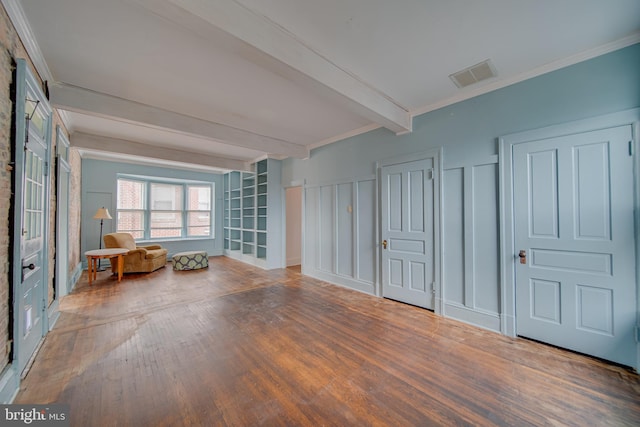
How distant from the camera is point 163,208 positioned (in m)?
7.77

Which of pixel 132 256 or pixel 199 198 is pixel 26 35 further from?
pixel 199 198

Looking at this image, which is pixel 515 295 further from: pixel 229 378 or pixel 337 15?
pixel 337 15

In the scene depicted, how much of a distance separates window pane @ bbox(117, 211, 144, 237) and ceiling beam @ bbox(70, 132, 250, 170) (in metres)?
2.59

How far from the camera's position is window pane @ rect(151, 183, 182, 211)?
7.59 meters

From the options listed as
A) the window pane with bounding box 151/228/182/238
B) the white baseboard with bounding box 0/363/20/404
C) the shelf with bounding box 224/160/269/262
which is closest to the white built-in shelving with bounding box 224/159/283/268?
the shelf with bounding box 224/160/269/262

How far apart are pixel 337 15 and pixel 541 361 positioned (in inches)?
142

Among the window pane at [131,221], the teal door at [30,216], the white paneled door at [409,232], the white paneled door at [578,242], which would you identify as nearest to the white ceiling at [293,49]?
the teal door at [30,216]

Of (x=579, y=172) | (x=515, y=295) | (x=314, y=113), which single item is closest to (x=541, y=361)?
(x=515, y=295)

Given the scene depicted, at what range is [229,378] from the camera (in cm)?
207

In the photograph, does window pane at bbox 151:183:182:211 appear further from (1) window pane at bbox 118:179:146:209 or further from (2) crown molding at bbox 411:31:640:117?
(2) crown molding at bbox 411:31:640:117

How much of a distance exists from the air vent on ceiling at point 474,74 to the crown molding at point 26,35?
394 centimetres

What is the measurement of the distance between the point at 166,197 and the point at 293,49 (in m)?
7.35

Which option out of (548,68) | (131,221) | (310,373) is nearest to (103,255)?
(131,221)

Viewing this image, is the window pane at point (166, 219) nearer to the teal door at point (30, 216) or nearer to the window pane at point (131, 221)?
the window pane at point (131, 221)
